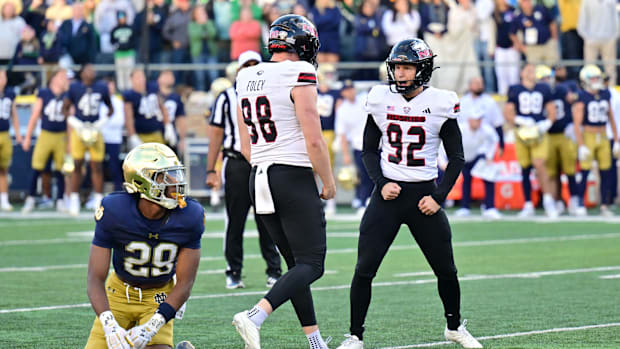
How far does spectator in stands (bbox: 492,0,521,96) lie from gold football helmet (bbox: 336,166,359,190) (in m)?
3.05

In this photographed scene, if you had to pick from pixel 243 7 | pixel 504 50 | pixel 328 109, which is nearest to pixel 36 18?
pixel 243 7

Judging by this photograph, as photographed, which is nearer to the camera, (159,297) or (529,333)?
(159,297)

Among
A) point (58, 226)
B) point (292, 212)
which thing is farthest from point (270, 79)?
point (58, 226)

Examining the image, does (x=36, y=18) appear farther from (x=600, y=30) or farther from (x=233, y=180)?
(x=233, y=180)

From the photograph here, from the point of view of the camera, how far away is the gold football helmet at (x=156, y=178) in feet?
17.1

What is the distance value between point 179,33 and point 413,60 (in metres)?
13.7

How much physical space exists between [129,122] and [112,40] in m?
3.83

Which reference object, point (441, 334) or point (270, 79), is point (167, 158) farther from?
point (441, 334)

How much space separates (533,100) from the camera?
1614cm

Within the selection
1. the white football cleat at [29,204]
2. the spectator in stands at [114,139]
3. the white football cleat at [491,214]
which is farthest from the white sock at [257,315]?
the white football cleat at [29,204]

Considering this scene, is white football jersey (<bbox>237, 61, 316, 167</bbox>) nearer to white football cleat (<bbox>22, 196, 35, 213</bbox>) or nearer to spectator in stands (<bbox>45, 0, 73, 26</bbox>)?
white football cleat (<bbox>22, 196, 35, 213</bbox>)

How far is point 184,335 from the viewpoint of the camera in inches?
265

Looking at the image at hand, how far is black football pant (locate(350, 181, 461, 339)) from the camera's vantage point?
6.14 m

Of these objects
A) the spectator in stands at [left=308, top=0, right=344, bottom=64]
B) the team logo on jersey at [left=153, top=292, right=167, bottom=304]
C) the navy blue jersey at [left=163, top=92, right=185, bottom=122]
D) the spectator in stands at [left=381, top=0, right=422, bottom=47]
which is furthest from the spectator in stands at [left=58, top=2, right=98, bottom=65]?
the team logo on jersey at [left=153, top=292, right=167, bottom=304]
